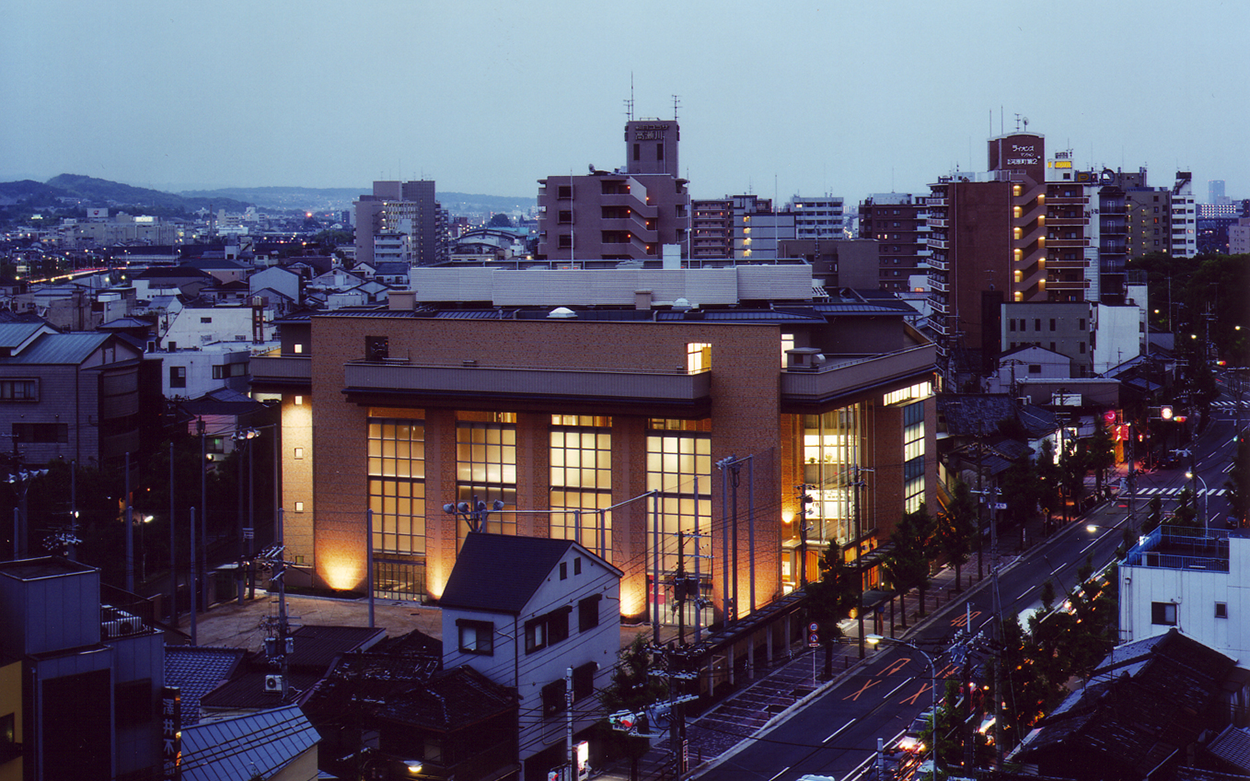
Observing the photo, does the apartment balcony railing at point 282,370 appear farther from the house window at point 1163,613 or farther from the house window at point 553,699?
the house window at point 1163,613

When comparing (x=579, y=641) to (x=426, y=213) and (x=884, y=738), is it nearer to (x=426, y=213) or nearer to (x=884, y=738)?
(x=884, y=738)

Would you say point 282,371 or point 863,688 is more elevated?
point 282,371

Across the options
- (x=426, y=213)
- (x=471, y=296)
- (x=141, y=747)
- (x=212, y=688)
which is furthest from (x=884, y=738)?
(x=426, y=213)

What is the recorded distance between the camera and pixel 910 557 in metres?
34.0

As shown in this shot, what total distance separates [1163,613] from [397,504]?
21778 millimetres

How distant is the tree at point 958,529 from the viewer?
3719cm

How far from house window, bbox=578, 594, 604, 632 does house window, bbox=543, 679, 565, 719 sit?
4.77ft

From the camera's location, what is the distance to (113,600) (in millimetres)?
21562

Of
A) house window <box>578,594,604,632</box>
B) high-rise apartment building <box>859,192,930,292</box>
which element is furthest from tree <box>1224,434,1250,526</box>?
high-rise apartment building <box>859,192,930,292</box>

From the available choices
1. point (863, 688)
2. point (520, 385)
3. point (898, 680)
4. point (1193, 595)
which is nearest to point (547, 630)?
point (863, 688)

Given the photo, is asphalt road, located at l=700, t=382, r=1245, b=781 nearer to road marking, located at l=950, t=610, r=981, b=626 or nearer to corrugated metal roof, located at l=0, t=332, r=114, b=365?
road marking, located at l=950, t=610, r=981, b=626

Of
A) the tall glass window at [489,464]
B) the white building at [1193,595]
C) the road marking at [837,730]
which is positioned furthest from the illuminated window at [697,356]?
the white building at [1193,595]

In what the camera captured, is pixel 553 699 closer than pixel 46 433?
Yes

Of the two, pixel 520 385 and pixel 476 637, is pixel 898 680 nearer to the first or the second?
pixel 476 637
